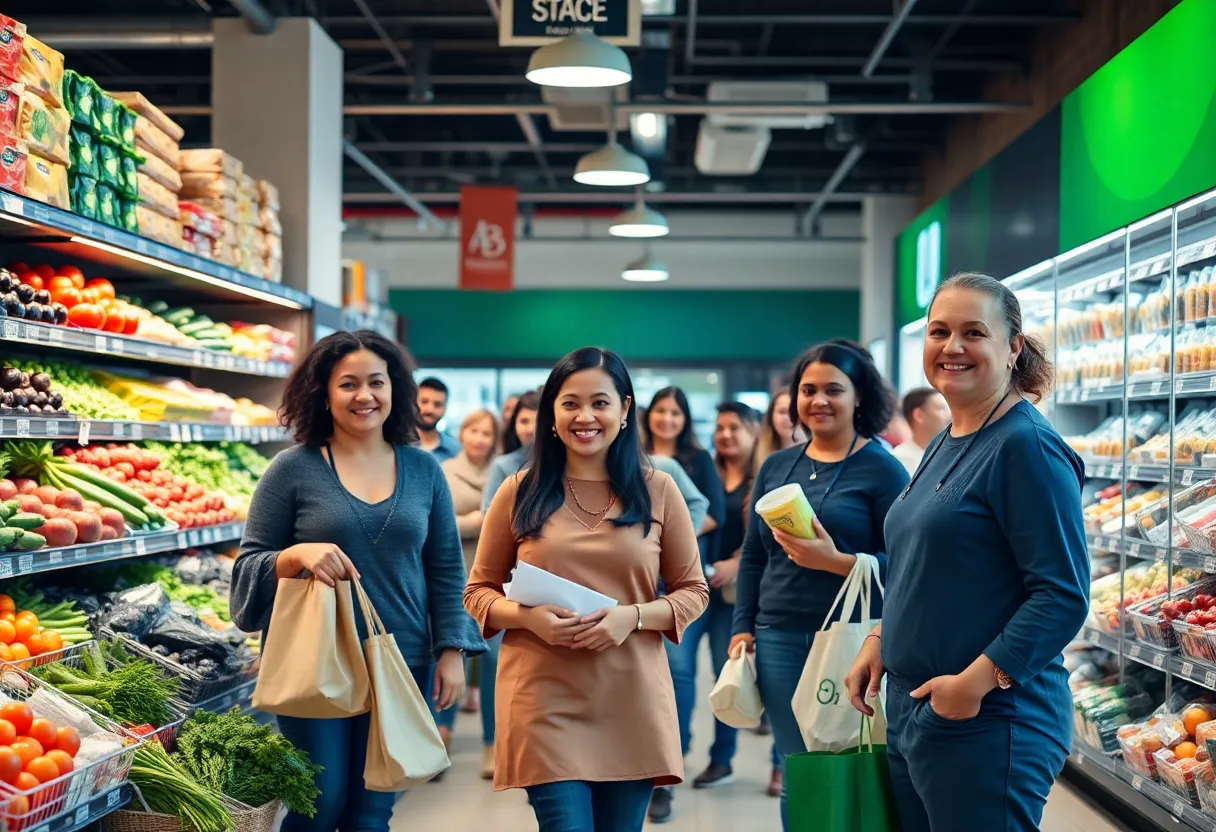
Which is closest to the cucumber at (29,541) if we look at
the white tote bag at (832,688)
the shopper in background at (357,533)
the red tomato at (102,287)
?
the shopper in background at (357,533)

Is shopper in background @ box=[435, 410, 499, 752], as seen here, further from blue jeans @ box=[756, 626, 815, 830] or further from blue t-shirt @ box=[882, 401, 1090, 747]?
blue t-shirt @ box=[882, 401, 1090, 747]

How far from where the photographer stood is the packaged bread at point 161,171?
16.3 ft

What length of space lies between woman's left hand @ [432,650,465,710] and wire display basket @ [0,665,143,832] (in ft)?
2.53

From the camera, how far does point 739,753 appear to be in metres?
6.55

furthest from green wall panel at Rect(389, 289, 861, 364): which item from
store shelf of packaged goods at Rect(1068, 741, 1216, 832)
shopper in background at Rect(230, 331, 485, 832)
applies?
shopper in background at Rect(230, 331, 485, 832)

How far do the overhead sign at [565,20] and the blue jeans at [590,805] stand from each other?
437 cm

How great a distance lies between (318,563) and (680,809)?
2888mm

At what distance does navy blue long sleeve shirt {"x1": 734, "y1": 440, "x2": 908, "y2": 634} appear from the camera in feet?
12.0

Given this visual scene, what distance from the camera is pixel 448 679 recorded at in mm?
3330

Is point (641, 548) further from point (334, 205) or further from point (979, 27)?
point (979, 27)

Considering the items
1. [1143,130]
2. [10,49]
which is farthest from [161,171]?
[1143,130]

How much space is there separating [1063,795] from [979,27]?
6.92 metres

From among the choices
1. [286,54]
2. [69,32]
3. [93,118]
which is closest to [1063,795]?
[93,118]

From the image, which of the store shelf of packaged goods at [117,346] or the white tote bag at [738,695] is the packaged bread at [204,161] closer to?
the store shelf of packaged goods at [117,346]
